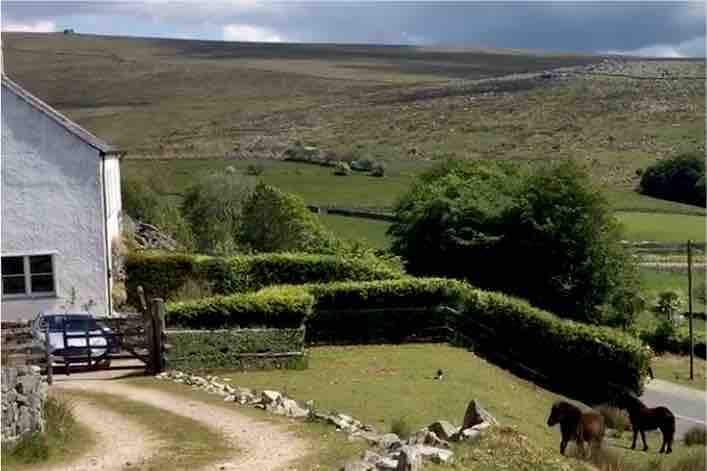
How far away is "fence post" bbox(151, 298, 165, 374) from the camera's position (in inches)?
1117

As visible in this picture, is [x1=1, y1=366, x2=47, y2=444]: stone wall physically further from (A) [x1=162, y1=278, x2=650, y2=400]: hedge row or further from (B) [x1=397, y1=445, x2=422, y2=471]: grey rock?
(A) [x1=162, y1=278, x2=650, y2=400]: hedge row

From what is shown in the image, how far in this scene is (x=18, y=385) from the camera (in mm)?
18312

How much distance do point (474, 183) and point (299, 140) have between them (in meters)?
102

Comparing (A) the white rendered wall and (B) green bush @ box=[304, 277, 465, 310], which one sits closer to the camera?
(A) the white rendered wall

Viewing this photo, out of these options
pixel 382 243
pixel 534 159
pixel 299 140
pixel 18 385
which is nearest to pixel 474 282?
pixel 382 243

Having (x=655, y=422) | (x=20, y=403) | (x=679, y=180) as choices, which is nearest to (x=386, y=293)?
(x=655, y=422)

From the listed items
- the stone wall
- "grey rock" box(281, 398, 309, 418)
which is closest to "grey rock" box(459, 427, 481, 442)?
"grey rock" box(281, 398, 309, 418)

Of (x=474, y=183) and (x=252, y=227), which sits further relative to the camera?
(x=252, y=227)

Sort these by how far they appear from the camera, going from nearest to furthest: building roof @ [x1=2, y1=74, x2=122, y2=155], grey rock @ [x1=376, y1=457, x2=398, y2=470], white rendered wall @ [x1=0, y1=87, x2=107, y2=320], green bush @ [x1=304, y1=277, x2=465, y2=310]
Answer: grey rock @ [x1=376, y1=457, x2=398, y2=470]
building roof @ [x1=2, y1=74, x2=122, y2=155]
white rendered wall @ [x1=0, y1=87, x2=107, y2=320]
green bush @ [x1=304, y1=277, x2=465, y2=310]

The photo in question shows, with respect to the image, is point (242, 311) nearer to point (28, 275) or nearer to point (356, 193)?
point (28, 275)

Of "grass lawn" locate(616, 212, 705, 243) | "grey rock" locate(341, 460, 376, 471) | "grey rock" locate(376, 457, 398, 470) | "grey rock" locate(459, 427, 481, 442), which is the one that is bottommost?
"grass lawn" locate(616, 212, 705, 243)

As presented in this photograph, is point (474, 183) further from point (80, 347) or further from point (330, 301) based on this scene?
point (80, 347)

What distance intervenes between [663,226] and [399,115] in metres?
86.8

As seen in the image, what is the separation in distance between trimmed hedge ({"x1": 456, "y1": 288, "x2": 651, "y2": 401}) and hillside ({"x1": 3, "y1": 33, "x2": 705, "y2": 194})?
80.6 m
